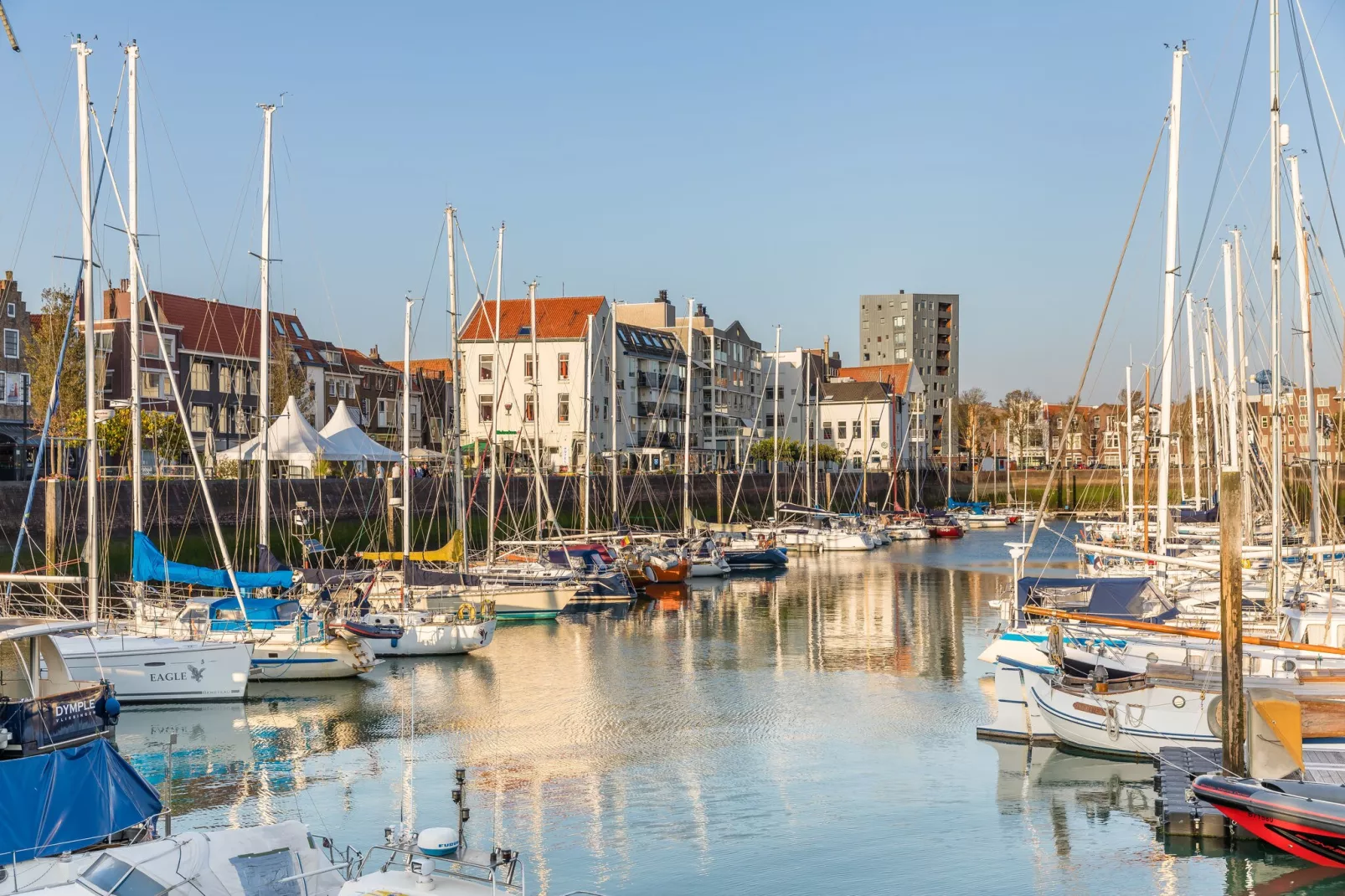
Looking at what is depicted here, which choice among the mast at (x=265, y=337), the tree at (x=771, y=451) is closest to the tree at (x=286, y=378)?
the mast at (x=265, y=337)

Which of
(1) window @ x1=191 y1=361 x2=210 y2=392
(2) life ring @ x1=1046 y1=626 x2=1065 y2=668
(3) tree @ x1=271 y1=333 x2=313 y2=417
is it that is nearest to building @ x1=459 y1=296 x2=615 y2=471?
(3) tree @ x1=271 y1=333 x2=313 y2=417

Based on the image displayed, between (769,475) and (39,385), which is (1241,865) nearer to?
(39,385)

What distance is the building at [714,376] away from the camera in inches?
5059

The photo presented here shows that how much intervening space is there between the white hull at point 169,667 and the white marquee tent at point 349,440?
855 inches

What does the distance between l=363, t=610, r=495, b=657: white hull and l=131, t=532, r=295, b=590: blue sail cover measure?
135 inches

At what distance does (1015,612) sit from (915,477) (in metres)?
106

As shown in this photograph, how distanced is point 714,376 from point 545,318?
90.7 feet

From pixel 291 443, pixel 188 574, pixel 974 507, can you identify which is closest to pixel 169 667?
pixel 188 574

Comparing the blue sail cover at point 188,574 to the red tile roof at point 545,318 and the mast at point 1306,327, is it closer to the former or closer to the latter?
the mast at point 1306,327

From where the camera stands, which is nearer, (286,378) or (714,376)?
(286,378)

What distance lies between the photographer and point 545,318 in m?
108

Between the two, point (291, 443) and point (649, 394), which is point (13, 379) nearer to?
point (291, 443)

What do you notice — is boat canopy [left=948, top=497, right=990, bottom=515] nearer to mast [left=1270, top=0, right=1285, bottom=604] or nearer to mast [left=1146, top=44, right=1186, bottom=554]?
mast [left=1146, top=44, right=1186, bottom=554]

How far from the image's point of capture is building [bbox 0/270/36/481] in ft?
236
